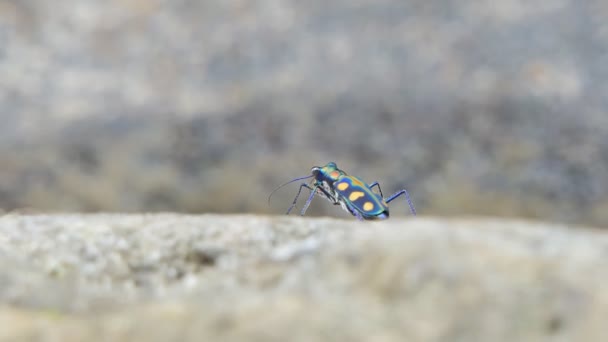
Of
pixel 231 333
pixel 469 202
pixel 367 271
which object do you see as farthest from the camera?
pixel 469 202

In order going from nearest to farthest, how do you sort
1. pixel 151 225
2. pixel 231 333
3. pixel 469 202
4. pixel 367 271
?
pixel 231 333, pixel 367 271, pixel 151 225, pixel 469 202

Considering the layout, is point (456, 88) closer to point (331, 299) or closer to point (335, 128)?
point (335, 128)

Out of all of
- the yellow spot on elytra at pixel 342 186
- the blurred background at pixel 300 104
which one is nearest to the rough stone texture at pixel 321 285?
the yellow spot on elytra at pixel 342 186

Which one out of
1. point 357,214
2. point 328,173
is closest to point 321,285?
A: point 357,214

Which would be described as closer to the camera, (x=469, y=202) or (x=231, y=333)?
(x=231, y=333)

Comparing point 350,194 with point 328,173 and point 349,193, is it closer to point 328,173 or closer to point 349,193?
point 349,193

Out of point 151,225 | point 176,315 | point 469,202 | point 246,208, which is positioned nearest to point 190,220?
point 151,225
